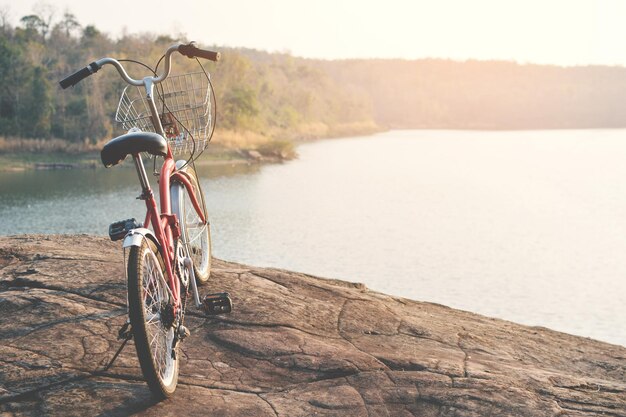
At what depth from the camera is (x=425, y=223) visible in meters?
34.9

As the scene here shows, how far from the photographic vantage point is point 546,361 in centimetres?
584

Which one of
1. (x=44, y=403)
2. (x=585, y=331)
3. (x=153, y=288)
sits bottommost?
(x=585, y=331)

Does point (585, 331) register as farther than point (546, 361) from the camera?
Yes

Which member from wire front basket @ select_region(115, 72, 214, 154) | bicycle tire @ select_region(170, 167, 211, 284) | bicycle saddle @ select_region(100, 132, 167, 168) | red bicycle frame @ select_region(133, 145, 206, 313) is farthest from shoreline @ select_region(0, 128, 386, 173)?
bicycle saddle @ select_region(100, 132, 167, 168)

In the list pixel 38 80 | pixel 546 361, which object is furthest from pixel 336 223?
pixel 38 80

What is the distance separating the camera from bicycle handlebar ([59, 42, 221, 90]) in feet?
15.5

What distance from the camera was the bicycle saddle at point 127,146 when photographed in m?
3.95

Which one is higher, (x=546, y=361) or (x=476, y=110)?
(x=476, y=110)

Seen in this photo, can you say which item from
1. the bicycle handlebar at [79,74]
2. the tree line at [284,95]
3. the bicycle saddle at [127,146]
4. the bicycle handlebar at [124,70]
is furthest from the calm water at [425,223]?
the bicycle saddle at [127,146]

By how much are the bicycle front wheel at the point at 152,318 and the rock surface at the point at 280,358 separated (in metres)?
0.17

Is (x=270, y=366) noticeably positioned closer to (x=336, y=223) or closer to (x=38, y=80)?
(x=336, y=223)

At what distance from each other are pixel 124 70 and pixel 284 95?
114 meters

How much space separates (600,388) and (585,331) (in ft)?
49.6

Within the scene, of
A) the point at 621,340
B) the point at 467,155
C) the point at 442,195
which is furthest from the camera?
the point at 467,155
